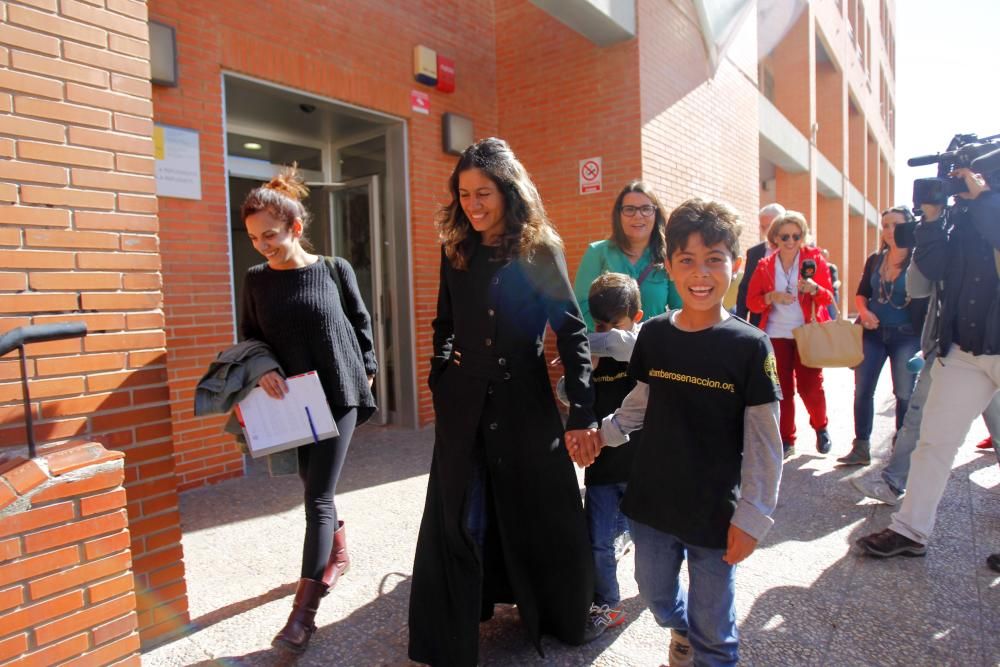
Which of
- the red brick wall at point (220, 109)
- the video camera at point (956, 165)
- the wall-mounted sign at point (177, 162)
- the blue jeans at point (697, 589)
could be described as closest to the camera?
the blue jeans at point (697, 589)

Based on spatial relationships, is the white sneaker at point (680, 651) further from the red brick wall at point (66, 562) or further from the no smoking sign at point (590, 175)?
A: the no smoking sign at point (590, 175)

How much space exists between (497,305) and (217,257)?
325 centimetres

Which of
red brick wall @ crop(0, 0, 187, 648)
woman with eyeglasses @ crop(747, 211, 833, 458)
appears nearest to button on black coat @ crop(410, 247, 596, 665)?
red brick wall @ crop(0, 0, 187, 648)

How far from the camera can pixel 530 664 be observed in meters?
2.38

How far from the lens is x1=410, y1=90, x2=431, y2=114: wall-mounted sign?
6100 millimetres

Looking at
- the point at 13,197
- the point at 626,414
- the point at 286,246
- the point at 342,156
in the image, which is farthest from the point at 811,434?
Result: the point at 13,197

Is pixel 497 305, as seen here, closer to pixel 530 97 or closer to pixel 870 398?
pixel 870 398

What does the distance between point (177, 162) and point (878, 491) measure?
5253mm

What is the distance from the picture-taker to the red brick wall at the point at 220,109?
4.47 m

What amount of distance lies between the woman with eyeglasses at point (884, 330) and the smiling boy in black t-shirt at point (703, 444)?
10.6ft

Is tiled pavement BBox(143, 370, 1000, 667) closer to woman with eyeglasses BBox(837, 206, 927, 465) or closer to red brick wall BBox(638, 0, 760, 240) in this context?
woman with eyeglasses BBox(837, 206, 927, 465)

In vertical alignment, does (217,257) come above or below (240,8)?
below

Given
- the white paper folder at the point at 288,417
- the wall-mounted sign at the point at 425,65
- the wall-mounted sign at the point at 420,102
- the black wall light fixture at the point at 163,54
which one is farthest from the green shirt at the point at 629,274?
the wall-mounted sign at the point at 425,65

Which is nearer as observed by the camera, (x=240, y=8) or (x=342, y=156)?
(x=240, y=8)
